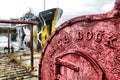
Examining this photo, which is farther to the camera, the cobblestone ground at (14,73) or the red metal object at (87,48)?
the cobblestone ground at (14,73)

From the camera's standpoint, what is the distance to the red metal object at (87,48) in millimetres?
1738

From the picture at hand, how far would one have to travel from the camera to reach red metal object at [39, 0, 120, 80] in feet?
5.70

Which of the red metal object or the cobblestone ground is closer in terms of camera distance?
the red metal object

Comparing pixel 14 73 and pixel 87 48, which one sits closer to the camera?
pixel 87 48

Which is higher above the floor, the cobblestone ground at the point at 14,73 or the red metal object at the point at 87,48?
the red metal object at the point at 87,48

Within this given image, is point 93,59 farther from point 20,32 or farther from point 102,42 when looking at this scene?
point 20,32

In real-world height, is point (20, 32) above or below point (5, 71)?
above

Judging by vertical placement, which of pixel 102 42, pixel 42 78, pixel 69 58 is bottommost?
pixel 42 78

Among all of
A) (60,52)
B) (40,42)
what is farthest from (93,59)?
(40,42)

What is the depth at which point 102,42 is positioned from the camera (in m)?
1.86

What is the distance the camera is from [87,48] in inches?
80.9

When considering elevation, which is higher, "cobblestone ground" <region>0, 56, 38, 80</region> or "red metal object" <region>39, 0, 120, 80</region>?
"red metal object" <region>39, 0, 120, 80</region>

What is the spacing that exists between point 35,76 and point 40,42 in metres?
6.91

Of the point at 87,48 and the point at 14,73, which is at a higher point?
the point at 87,48
